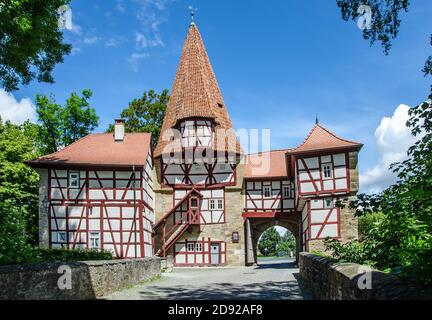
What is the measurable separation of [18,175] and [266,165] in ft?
50.4

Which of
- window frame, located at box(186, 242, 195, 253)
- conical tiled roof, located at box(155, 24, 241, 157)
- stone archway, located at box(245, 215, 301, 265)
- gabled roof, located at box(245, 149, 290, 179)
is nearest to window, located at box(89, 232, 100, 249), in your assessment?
window frame, located at box(186, 242, 195, 253)

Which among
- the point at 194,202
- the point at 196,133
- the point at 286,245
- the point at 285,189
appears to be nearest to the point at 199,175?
the point at 194,202

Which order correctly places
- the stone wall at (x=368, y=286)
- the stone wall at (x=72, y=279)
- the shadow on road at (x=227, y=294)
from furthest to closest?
the shadow on road at (x=227, y=294)
the stone wall at (x=72, y=279)
the stone wall at (x=368, y=286)

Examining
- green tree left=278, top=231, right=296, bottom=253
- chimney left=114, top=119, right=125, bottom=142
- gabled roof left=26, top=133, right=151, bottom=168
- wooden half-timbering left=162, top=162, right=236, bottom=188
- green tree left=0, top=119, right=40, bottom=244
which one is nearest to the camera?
gabled roof left=26, top=133, right=151, bottom=168

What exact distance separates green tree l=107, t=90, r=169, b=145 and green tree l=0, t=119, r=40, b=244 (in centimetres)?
869

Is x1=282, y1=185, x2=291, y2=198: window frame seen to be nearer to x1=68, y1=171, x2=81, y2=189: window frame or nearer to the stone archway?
the stone archway

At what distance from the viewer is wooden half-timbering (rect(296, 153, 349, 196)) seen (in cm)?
2225

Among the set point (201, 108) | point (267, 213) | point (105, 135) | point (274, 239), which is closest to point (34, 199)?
point (105, 135)

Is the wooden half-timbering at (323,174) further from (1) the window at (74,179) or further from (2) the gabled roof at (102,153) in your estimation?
(1) the window at (74,179)

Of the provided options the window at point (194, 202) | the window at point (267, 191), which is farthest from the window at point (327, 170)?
the window at point (194, 202)

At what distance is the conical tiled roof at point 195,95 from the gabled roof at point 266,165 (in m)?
1.36

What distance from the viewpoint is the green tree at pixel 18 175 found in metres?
26.8

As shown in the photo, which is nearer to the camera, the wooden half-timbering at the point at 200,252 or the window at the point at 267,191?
the wooden half-timbering at the point at 200,252
